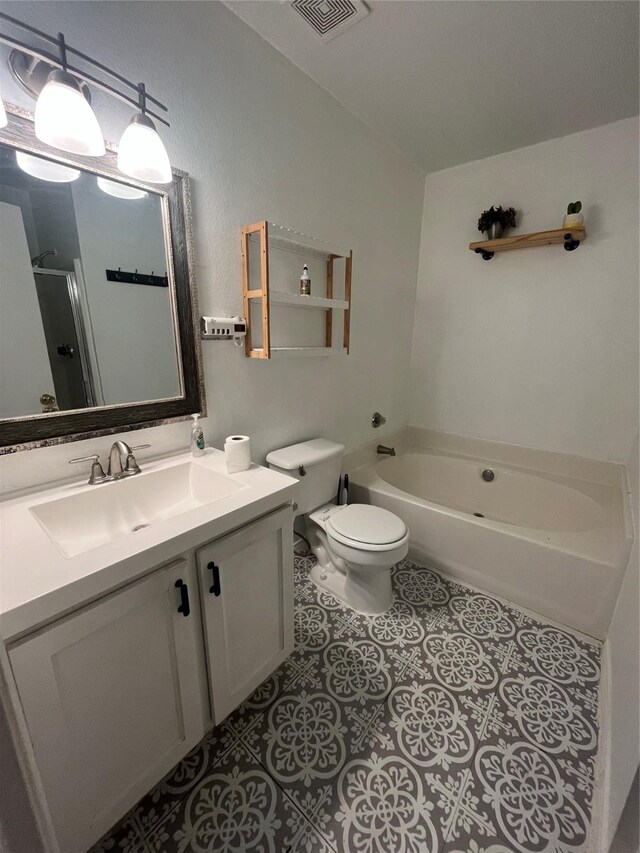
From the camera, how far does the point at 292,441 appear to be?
6.25 ft

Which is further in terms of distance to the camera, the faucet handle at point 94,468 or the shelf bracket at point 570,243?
the shelf bracket at point 570,243

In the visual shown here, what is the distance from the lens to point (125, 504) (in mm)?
1130

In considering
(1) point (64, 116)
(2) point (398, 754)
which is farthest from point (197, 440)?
(2) point (398, 754)

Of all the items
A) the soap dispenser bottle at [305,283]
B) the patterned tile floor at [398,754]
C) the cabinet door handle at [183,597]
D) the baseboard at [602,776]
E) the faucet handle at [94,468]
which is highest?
the soap dispenser bottle at [305,283]

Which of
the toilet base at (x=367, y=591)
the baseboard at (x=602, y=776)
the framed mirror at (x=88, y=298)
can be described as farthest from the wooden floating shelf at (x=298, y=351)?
the baseboard at (x=602, y=776)

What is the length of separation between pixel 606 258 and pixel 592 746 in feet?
7.42

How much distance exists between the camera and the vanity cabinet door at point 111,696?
0.69m

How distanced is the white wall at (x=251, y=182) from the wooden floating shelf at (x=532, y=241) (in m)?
0.52

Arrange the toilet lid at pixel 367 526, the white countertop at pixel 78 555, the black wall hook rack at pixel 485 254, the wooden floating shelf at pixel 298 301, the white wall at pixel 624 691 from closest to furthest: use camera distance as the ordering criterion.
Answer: the white countertop at pixel 78 555, the white wall at pixel 624 691, the wooden floating shelf at pixel 298 301, the toilet lid at pixel 367 526, the black wall hook rack at pixel 485 254

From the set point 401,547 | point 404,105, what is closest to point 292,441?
point 401,547

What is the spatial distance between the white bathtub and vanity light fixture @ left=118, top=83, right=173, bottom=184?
1.78m

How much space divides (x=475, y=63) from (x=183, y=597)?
2.28m

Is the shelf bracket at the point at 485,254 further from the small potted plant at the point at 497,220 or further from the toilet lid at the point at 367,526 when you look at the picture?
the toilet lid at the point at 367,526

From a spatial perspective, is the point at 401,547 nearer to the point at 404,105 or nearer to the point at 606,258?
the point at 606,258
